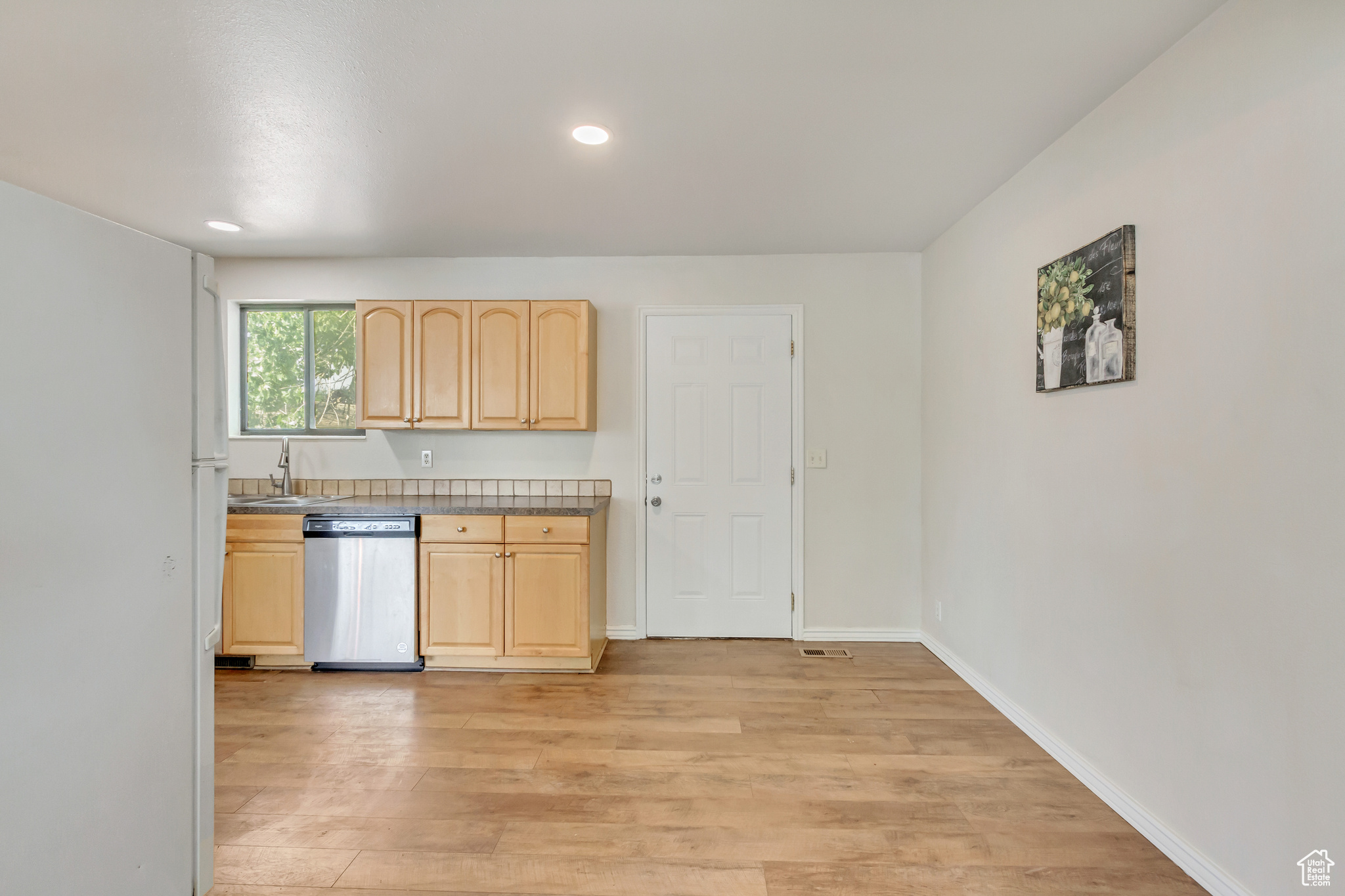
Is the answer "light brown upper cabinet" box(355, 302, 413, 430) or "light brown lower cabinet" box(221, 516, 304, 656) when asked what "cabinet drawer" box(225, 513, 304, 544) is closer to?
"light brown lower cabinet" box(221, 516, 304, 656)

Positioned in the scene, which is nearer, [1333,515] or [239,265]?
[1333,515]

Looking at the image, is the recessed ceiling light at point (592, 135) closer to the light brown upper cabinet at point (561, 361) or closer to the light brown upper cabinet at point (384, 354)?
the light brown upper cabinet at point (561, 361)

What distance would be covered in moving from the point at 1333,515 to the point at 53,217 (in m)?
2.75

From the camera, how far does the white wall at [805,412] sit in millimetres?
4000

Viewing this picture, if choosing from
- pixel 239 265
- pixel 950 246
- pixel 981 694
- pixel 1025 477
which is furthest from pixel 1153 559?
pixel 239 265

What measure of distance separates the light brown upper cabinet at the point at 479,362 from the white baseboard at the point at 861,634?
1.96 m

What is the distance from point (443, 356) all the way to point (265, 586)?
1.61 metres

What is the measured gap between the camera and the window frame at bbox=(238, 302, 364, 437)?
163 inches

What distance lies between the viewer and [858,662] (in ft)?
11.8

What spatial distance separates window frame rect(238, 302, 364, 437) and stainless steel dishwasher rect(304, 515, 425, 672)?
3.04 feet

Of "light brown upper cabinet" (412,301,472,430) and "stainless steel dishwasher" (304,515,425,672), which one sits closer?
"stainless steel dishwasher" (304,515,425,672)

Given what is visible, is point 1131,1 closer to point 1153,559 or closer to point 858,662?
point 1153,559

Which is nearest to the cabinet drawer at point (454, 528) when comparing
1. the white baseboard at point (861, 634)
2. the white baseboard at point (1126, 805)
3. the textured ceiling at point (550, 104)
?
the textured ceiling at point (550, 104)

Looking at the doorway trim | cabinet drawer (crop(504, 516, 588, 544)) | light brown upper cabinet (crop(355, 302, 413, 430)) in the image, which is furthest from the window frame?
the doorway trim
